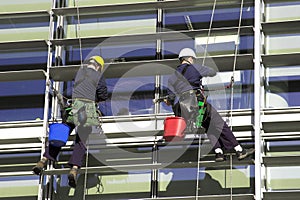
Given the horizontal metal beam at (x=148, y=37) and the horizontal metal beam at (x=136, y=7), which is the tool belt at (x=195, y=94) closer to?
the horizontal metal beam at (x=148, y=37)

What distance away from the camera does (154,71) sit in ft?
39.2

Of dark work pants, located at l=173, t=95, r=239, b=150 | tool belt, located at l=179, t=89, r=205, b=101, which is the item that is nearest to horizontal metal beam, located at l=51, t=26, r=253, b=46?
tool belt, located at l=179, t=89, r=205, b=101

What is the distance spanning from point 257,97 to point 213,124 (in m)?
0.59

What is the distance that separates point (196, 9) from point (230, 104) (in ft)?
4.58

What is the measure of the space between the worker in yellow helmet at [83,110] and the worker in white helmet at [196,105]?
2.66 feet

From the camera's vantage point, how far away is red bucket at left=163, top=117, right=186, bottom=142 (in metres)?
11.0

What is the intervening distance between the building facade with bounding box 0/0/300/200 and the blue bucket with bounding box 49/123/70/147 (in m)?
0.35

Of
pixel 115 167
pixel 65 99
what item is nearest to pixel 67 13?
pixel 65 99

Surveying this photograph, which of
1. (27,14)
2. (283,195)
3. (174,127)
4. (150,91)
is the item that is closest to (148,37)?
(150,91)

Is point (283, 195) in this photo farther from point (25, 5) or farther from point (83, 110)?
point (25, 5)

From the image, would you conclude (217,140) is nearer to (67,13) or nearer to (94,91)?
(94,91)

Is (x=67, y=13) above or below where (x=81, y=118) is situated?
above

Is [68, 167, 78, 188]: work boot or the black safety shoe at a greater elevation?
the black safety shoe

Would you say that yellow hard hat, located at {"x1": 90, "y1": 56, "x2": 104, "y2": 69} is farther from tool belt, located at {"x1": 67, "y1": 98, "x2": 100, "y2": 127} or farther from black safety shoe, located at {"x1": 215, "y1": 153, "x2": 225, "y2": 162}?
black safety shoe, located at {"x1": 215, "y1": 153, "x2": 225, "y2": 162}
